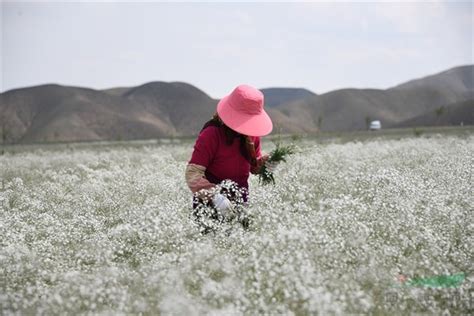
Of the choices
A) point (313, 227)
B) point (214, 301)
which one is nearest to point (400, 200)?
point (313, 227)

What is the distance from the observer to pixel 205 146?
572 cm

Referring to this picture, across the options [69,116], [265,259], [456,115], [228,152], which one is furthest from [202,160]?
[69,116]

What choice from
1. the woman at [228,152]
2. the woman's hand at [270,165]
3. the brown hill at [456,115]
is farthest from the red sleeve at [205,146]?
the brown hill at [456,115]

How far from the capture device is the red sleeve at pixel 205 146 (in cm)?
571

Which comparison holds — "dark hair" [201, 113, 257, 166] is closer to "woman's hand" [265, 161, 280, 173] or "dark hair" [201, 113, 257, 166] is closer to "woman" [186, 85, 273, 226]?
"woman" [186, 85, 273, 226]

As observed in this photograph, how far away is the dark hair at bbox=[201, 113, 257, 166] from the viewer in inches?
228

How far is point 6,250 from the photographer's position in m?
4.87

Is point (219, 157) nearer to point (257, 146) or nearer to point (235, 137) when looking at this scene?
point (235, 137)

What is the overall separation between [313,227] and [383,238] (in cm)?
107

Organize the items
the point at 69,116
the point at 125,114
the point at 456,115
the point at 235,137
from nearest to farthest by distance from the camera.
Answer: the point at 235,137 → the point at 456,115 → the point at 69,116 → the point at 125,114

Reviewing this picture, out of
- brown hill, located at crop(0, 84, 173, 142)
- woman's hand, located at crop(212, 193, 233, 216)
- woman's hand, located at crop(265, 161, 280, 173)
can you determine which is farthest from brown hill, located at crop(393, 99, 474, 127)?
woman's hand, located at crop(212, 193, 233, 216)

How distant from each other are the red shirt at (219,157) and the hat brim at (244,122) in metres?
0.32

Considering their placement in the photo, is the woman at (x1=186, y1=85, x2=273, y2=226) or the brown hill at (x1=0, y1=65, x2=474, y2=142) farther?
the brown hill at (x1=0, y1=65, x2=474, y2=142)

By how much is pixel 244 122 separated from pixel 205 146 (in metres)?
0.54
